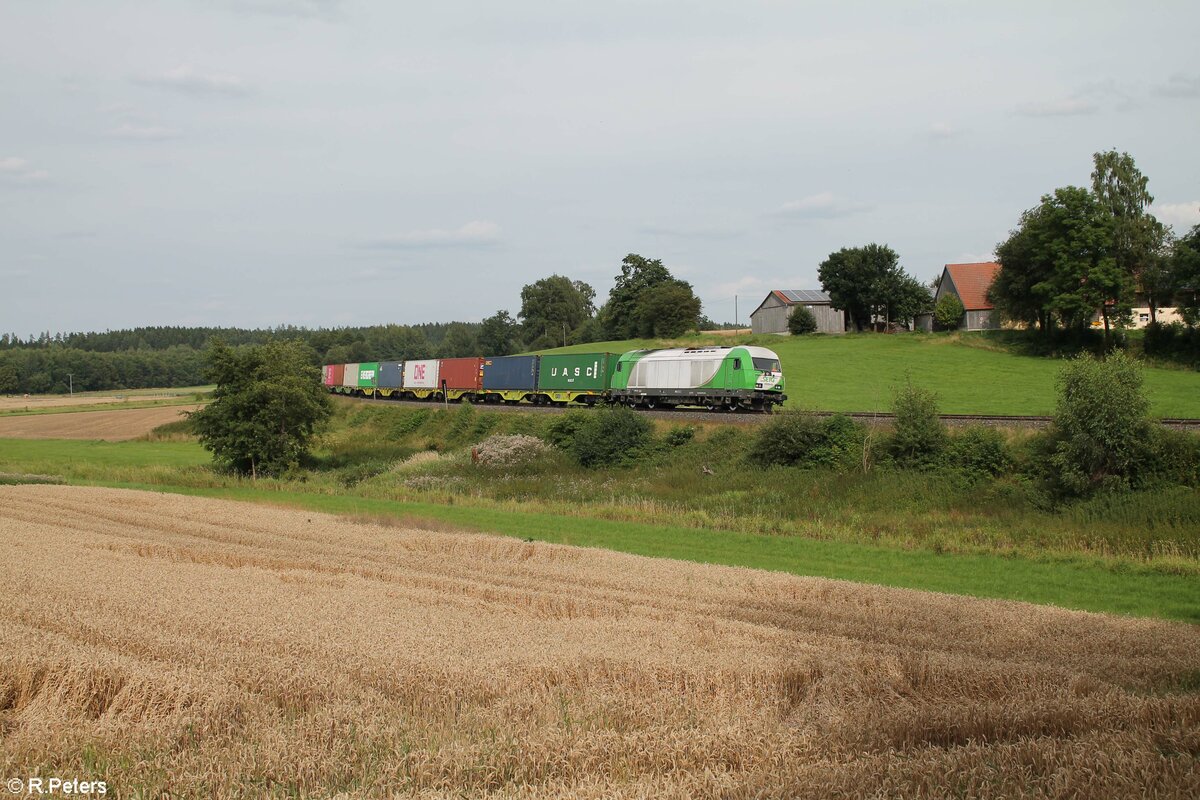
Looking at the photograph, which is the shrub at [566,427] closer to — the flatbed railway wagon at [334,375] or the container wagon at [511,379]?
the container wagon at [511,379]

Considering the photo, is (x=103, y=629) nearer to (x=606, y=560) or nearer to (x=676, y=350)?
(x=606, y=560)

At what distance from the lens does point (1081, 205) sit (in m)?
→ 61.2

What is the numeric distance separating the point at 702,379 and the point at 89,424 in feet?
202

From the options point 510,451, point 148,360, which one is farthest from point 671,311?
point 148,360

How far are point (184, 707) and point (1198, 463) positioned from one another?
27.8 meters

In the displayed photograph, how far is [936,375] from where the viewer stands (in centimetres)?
5738

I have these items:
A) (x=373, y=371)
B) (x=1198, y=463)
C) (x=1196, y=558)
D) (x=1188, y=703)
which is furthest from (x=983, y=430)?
(x=373, y=371)

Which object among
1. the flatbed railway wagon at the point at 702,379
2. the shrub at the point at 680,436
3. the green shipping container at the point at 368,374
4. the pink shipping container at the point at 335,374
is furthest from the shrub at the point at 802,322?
the shrub at the point at 680,436

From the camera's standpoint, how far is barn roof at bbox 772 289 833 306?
312 ft

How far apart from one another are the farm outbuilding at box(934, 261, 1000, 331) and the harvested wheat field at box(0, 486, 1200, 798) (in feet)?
232

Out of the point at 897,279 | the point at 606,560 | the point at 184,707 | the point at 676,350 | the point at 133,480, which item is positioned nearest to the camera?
the point at 184,707

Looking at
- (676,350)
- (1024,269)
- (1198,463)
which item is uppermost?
(1024,269)

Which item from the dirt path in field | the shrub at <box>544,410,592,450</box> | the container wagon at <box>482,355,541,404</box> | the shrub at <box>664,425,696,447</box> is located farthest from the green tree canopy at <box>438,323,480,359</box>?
the shrub at <box>664,425,696,447</box>

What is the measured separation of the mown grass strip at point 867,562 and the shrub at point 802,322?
61689 millimetres
